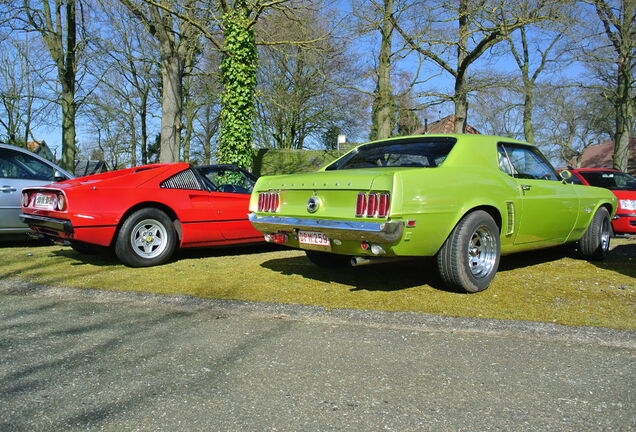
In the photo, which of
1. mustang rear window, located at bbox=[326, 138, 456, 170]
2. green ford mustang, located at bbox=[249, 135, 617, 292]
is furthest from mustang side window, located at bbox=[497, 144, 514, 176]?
mustang rear window, located at bbox=[326, 138, 456, 170]

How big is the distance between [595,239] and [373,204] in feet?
13.1

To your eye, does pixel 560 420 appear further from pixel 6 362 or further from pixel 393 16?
pixel 393 16

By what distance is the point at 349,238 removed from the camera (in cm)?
419

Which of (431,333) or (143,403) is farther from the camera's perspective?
(431,333)

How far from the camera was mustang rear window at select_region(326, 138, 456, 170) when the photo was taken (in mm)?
4742

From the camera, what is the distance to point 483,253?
479 centimetres

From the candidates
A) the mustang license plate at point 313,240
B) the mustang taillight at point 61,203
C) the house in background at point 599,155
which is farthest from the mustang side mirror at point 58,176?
the house in background at point 599,155

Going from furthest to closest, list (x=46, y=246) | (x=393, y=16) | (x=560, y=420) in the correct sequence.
Answer: (x=393, y=16)
(x=46, y=246)
(x=560, y=420)

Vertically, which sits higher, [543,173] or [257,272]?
[543,173]

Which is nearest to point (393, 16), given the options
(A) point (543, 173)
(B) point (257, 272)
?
(A) point (543, 173)

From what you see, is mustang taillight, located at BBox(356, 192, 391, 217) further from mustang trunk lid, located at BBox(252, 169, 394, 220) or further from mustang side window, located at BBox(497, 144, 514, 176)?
mustang side window, located at BBox(497, 144, 514, 176)

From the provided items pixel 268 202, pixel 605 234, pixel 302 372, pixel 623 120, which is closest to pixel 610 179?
pixel 605 234

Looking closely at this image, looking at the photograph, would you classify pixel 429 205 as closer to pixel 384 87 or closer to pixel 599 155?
pixel 384 87

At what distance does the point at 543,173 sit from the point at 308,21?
415 inches
